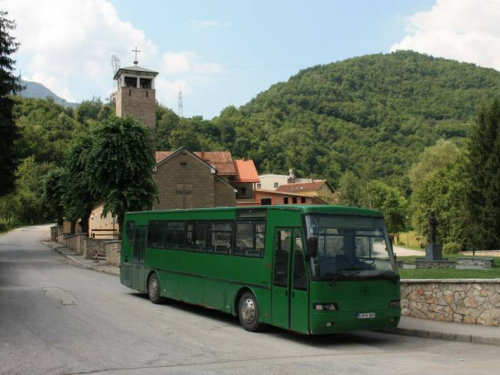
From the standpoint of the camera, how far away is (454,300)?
12.3m

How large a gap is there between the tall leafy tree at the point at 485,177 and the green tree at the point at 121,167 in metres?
23.7

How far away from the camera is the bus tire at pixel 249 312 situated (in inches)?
449

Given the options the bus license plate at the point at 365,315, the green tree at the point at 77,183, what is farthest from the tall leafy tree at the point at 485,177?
the bus license plate at the point at 365,315

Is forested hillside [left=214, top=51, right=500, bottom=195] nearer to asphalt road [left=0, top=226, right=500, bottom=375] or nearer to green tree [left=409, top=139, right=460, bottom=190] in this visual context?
green tree [left=409, top=139, right=460, bottom=190]

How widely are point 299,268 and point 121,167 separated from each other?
81.8 ft

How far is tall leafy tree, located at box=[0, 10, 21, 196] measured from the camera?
27656mm

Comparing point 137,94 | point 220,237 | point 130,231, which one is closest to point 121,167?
point 130,231

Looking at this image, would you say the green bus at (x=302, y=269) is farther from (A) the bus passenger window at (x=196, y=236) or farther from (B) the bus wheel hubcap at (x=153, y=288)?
(B) the bus wheel hubcap at (x=153, y=288)

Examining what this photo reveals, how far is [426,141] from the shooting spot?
376 ft

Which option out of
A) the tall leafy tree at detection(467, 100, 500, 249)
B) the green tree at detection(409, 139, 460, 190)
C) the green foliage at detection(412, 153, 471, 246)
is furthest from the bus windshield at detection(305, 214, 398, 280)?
the green tree at detection(409, 139, 460, 190)

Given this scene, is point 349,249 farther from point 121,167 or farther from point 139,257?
point 121,167

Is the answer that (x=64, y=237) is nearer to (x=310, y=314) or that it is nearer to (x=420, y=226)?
(x=420, y=226)

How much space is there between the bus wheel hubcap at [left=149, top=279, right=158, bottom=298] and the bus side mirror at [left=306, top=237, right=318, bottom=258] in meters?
7.58

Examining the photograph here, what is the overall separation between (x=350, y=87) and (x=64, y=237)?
4545 inches
